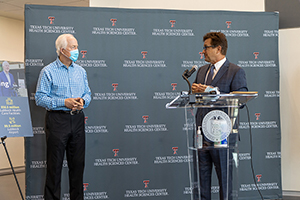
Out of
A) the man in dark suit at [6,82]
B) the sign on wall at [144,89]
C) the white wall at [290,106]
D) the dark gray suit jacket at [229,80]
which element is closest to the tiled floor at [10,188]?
the white wall at [290,106]

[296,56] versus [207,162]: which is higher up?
[296,56]

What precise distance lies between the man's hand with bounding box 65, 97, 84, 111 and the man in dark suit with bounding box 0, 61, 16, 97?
2.25 feet

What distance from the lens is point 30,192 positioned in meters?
3.90

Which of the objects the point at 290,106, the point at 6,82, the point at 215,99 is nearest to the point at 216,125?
the point at 215,99

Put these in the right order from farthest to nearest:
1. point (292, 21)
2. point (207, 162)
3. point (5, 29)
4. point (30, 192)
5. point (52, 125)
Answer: point (5, 29)
point (292, 21)
point (30, 192)
point (52, 125)
point (207, 162)

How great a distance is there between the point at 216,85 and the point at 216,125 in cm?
53

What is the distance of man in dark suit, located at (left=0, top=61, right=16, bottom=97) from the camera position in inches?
136

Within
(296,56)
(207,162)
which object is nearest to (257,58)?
(296,56)

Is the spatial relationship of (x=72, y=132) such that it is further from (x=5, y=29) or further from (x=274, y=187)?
(x=5, y=29)

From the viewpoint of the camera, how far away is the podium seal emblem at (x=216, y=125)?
7.98 feet

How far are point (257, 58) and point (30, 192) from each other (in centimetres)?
334

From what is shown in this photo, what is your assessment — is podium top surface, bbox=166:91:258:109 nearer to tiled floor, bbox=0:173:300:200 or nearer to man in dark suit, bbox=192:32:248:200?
man in dark suit, bbox=192:32:248:200

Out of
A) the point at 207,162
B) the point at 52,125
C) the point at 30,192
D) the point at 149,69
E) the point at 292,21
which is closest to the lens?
the point at 207,162

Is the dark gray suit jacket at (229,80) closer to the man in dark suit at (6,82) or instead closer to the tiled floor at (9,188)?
the man in dark suit at (6,82)
